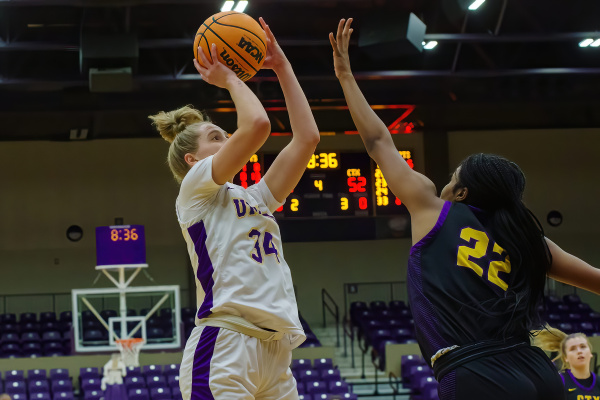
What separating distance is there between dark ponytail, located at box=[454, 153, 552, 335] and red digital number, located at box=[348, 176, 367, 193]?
37.8 ft

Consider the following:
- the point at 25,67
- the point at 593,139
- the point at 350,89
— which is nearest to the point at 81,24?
the point at 25,67

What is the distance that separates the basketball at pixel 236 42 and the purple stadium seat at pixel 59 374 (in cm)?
1113

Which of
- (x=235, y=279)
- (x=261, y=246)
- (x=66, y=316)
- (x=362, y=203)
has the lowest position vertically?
(x=66, y=316)

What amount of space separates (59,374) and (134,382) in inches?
68.9

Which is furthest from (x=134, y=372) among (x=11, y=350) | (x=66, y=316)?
(x=66, y=316)

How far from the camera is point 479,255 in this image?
246cm

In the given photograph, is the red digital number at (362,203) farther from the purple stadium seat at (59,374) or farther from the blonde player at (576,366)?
the blonde player at (576,366)

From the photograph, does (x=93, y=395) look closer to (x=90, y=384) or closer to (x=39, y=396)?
(x=90, y=384)

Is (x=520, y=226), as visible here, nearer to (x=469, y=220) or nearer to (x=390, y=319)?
(x=469, y=220)

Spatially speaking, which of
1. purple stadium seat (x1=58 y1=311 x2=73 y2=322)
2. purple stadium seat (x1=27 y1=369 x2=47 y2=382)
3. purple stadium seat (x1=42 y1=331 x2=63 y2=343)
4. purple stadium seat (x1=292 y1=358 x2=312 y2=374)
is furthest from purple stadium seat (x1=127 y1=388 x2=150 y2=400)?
purple stadium seat (x1=58 y1=311 x2=73 y2=322)

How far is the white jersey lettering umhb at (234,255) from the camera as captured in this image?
271 cm

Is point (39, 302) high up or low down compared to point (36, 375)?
up

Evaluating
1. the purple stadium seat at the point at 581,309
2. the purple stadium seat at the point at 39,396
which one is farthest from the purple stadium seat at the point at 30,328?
the purple stadium seat at the point at 581,309

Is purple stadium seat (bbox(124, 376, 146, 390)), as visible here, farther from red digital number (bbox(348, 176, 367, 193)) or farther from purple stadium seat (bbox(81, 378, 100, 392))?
red digital number (bbox(348, 176, 367, 193))
